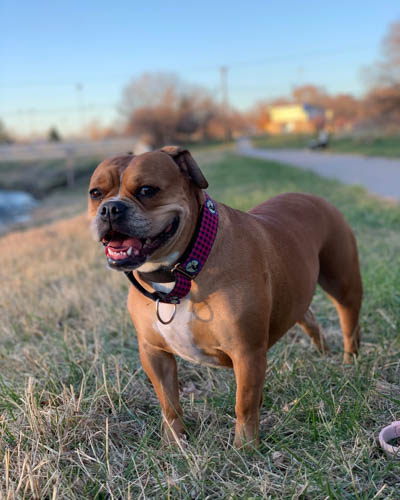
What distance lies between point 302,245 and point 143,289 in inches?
39.0

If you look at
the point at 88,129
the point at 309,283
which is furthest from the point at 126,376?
the point at 88,129

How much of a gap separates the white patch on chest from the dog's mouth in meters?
0.30

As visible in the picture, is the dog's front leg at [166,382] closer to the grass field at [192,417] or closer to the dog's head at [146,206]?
the grass field at [192,417]

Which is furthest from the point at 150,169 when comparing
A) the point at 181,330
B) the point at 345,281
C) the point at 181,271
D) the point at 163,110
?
the point at 163,110

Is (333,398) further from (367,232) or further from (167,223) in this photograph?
Result: (367,232)

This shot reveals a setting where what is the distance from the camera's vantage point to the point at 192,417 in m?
2.67

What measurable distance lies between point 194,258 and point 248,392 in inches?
26.6

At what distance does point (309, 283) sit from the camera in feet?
9.08

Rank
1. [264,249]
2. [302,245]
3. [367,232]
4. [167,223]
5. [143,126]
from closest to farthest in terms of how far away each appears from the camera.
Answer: [167,223] → [264,249] → [302,245] → [367,232] → [143,126]

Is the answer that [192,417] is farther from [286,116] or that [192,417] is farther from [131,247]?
[286,116]

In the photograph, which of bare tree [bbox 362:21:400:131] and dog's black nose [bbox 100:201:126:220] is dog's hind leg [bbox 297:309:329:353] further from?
bare tree [bbox 362:21:400:131]

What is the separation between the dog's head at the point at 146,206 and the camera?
202cm

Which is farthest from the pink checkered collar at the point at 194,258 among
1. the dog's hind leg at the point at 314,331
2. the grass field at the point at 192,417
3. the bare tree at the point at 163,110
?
the bare tree at the point at 163,110

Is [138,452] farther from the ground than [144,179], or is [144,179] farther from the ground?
[144,179]
